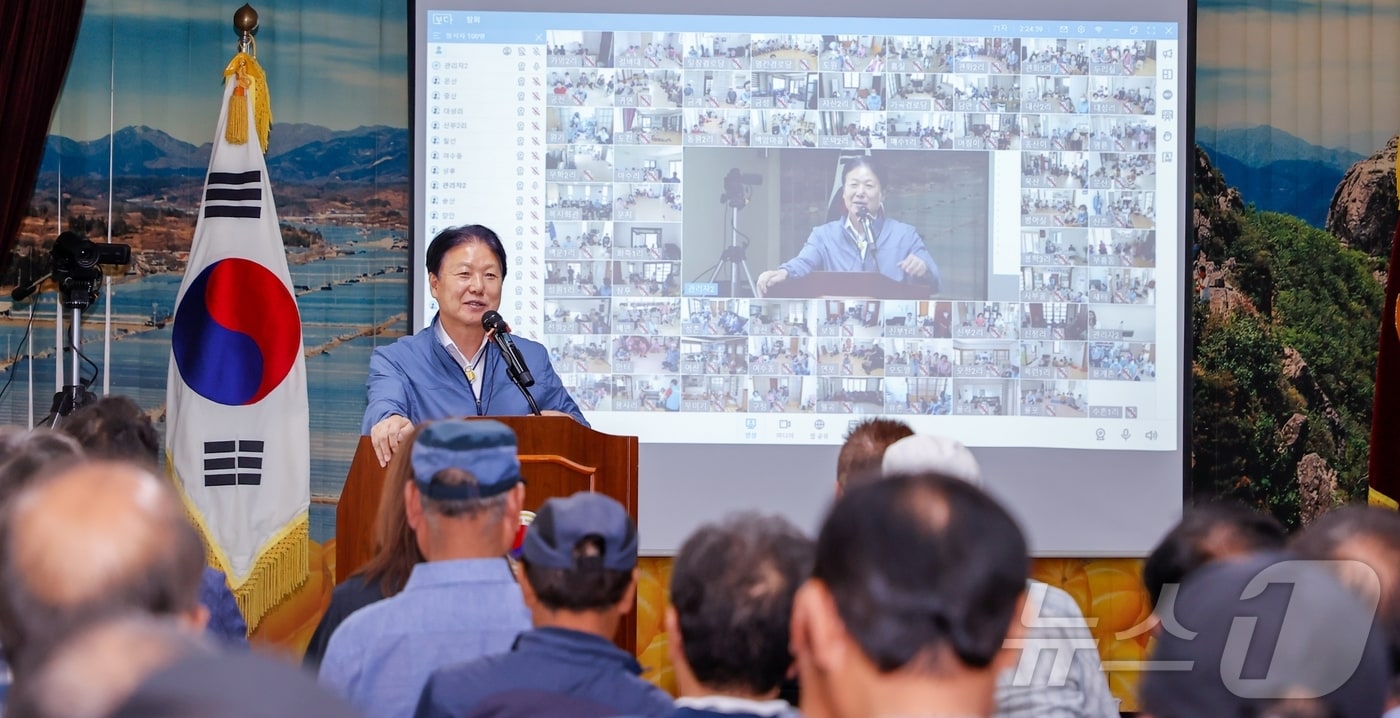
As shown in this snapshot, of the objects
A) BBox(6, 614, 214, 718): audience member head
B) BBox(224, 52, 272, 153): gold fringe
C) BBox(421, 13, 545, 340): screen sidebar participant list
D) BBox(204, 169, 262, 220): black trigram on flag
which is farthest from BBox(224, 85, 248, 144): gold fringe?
BBox(6, 614, 214, 718): audience member head

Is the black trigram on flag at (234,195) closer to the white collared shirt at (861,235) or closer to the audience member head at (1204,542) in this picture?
the white collared shirt at (861,235)

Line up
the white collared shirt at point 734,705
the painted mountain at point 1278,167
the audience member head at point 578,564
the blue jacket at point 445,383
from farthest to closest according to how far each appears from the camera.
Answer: the painted mountain at point 1278,167 → the blue jacket at point 445,383 → the audience member head at point 578,564 → the white collared shirt at point 734,705

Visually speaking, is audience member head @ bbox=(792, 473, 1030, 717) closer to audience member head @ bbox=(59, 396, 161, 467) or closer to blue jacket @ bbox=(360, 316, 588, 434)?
audience member head @ bbox=(59, 396, 161, 467)

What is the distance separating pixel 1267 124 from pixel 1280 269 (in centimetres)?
63

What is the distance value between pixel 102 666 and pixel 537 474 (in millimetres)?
2285

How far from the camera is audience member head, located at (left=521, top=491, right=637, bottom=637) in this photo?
67.2 inches

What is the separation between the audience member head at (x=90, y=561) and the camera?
1.03 metres

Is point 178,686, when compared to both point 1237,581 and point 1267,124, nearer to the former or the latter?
point 1237,581

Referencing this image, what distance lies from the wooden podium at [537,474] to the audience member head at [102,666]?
7.29 feet

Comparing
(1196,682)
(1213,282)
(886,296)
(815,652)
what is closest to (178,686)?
(815,652)

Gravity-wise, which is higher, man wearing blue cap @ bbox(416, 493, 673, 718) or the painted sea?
the painted sea

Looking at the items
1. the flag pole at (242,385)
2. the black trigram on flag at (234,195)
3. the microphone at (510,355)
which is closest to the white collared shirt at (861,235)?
the microphone at (510,355)

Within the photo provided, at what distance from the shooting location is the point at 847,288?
456 cm

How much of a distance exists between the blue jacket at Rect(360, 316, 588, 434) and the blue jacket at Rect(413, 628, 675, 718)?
1.85m
